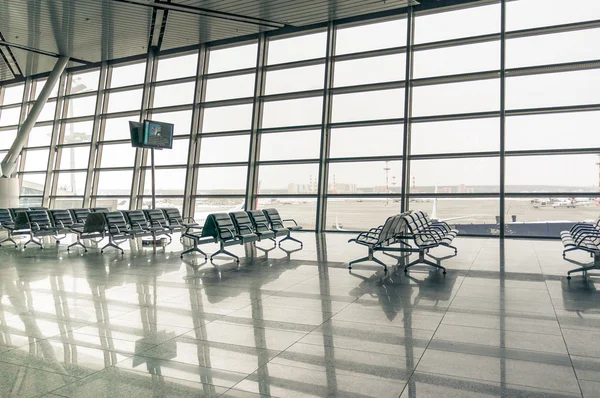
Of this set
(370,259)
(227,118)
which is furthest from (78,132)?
(370,259)

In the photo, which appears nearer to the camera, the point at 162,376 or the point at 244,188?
the point at 162,376

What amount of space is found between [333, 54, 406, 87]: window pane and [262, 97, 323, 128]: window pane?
0.77 meters

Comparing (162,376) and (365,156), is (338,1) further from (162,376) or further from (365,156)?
(162,376)

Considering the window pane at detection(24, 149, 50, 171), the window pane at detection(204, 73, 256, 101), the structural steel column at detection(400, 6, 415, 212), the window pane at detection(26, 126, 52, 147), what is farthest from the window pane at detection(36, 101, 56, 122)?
the structural steel column at detection(400, 6, 415, 212)

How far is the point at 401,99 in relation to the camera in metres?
10.2

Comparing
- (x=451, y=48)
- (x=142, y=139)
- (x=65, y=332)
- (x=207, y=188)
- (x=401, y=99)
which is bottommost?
(x=65, y=332)

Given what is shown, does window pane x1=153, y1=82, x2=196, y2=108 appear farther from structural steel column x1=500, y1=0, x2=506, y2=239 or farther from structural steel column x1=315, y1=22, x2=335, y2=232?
structural steel column x1=500, y1=0, x2=506, y2=239

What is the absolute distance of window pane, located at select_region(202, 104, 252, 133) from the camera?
11720mm

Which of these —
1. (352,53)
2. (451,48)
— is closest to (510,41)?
(451,48)

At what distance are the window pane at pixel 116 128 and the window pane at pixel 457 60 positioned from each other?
8.85m

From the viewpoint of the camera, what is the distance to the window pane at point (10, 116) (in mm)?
16109

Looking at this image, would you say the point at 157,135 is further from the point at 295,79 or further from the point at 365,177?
the point at 365,177

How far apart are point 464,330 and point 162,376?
1987mm

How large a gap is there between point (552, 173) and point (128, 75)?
40.6 feet
